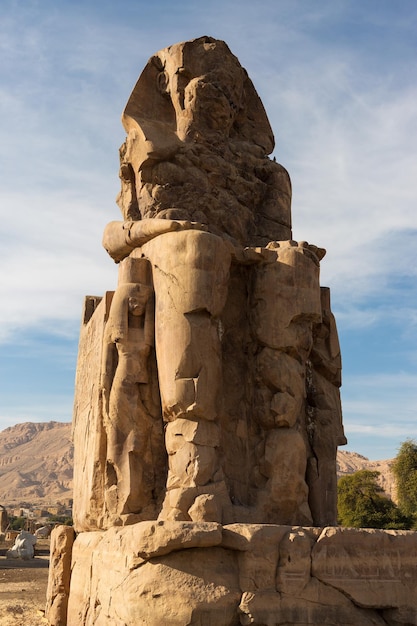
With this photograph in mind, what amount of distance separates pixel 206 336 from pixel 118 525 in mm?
1441

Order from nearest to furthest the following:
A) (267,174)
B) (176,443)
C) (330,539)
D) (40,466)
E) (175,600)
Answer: (175,600), (330,539), (176,443), (267,174), (40,466)

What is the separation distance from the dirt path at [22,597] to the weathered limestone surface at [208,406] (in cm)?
89

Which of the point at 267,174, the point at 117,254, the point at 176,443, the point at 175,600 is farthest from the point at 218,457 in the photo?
the point at 267,174

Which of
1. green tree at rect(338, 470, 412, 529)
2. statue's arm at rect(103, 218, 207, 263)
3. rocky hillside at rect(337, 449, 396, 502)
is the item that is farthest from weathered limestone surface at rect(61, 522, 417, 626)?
rocky hillside at rect(337, 449, 396, 502)

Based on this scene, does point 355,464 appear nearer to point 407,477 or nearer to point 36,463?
point 36,463

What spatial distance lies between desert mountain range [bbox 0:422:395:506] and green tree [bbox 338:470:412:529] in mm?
35616

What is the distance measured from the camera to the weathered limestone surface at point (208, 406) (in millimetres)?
4301

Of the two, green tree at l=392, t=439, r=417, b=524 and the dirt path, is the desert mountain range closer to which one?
green tree at l=392, t=439, r=417, b=524

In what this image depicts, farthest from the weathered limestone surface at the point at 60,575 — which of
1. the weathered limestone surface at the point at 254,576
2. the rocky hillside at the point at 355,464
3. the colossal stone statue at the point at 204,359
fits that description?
the rocky hillside at the point at 355,464

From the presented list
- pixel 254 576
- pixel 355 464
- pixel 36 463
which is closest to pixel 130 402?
pixel 254 576

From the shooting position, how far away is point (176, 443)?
4996 millimetres

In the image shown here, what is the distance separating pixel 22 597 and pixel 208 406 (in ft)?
14.7

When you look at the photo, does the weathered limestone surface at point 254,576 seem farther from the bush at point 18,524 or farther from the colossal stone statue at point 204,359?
the bush at point 18,524

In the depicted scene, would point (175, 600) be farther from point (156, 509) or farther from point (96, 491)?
point (96, 491)
